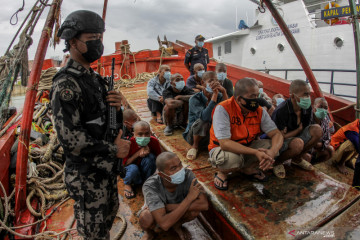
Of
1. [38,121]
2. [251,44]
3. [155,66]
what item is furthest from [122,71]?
[251,44]

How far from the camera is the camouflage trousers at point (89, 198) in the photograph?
1462mm

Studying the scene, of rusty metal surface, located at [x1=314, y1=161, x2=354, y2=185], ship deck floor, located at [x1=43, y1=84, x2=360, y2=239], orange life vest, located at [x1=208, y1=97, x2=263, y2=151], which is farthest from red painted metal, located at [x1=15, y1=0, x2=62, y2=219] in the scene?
rusty metal surface, located at [x1=314, y1=161, x2=354, y2=185]

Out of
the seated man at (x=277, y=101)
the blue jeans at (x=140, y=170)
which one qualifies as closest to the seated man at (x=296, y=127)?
the seated man at (x=277, y=101)

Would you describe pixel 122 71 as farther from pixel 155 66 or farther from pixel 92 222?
pixel 92 222

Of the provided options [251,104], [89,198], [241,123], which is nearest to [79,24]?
[89,198]

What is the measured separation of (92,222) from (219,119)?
1.43m

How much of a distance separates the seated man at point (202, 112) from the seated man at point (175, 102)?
517mm

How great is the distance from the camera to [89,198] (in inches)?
58.4

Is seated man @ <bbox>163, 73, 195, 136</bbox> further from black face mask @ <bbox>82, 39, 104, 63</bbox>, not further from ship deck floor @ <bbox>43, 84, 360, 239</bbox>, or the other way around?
black face mask @ <bbox>82, 39, 104, 63</bbox>

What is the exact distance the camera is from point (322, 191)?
231cm

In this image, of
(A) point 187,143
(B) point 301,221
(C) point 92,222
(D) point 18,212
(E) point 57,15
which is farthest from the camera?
(A) point 187,143

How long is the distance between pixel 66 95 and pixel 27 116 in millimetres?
1628

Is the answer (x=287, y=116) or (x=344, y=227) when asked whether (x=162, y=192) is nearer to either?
(x=344, y=227)

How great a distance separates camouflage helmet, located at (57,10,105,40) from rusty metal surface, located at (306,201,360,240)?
206 cm
